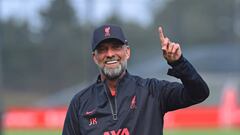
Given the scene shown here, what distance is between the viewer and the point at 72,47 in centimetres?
2503

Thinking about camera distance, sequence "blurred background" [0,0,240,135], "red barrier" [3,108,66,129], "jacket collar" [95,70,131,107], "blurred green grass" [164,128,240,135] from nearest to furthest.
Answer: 1. "jacket collar" [95,70,131,107]
2. "blurred green grass" [164,128,240,135]
3. "red barrier" [3,108,66,129]
4. "blurred background" [0,0,240,135]

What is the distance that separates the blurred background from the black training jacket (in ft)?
62.5

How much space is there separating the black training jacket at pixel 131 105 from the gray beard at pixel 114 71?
0.10 metres

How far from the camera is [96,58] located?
5.05 m

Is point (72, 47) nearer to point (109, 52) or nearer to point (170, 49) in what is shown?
point (109, 52)

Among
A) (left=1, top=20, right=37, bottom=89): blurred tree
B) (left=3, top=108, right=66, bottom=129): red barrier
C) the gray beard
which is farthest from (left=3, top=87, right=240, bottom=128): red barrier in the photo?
the gray beard

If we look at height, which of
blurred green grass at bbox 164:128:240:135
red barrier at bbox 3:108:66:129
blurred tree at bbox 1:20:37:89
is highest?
blurred tree at bbox 1:20:37:89

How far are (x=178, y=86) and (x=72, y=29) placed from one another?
2021 centimetres

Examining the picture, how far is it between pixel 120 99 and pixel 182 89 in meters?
0.42

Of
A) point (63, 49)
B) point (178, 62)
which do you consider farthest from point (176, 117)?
point (178, 62)

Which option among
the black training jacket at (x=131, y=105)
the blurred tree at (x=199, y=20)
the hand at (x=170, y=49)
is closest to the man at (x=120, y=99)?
the black training jacket at (x=131, y=105)

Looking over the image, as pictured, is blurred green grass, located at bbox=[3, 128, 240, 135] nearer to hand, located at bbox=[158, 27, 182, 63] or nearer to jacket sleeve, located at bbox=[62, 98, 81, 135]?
jacket sleeve, located at bbox=[62, 98, 81, 135]

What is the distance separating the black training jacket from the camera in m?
4.90

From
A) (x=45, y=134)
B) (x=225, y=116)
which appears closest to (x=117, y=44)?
(x=45, y=134)
